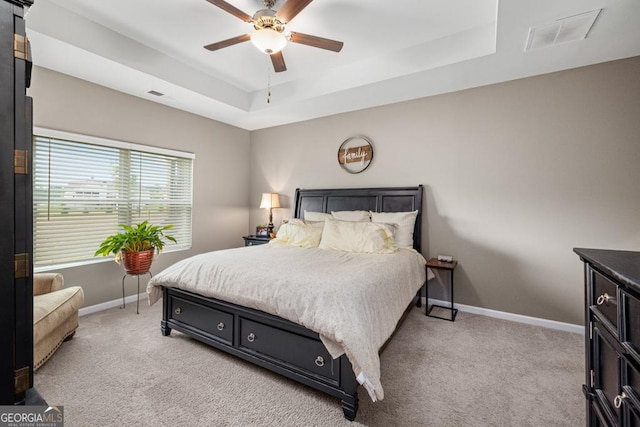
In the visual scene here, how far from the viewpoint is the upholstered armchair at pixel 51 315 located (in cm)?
212

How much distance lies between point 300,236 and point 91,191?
2466mm

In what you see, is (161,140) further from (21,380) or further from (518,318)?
(518,318)

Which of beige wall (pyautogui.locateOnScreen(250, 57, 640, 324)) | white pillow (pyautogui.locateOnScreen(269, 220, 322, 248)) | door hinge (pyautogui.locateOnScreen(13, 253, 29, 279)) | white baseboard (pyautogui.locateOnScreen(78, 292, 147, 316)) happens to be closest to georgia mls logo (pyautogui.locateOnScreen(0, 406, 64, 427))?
door hinge (pyautogui.locateOnScreen(13, 253, 29, 279))

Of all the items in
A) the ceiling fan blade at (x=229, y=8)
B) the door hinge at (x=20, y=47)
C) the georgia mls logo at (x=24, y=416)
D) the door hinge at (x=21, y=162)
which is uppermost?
the ceiling fan blade at (x=229, y=8)

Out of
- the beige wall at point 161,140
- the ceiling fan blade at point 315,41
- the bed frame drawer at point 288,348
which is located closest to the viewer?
the bed frame drawer at point 288,348

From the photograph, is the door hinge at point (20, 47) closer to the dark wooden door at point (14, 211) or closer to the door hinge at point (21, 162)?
the dark wooden door at point (14, 211)

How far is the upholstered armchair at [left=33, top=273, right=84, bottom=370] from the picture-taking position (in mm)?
2124

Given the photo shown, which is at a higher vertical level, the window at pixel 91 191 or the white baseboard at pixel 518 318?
the window at pixel 91 191

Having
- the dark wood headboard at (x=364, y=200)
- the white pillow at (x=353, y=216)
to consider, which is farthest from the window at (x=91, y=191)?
the white pillow at (x=353, y=216)

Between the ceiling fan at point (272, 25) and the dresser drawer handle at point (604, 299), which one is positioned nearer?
the dresser drawer handle at point (604, 299)

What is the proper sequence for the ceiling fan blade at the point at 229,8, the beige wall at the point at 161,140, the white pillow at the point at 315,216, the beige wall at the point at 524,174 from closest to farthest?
the ceiling fan blade at the point at 229,8, the beige wall at the point at 524,174, the beige wall at the point at 161,140, the white pillow at the point at 315,216

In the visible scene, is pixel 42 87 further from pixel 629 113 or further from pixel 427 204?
pixel 629 113

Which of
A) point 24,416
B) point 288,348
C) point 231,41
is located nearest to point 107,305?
point 288,348

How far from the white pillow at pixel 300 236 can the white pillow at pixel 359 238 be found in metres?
0.14
